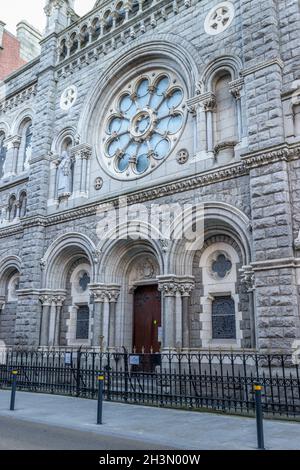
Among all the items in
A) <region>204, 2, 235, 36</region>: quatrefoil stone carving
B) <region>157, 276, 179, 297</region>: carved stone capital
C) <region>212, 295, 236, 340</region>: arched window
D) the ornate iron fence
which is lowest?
the ornate iron fence

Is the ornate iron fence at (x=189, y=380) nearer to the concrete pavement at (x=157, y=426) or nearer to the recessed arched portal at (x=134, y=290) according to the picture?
the concrete pavement at (x=157, y=426)

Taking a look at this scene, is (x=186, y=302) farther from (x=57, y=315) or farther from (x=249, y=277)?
(x=57, y=315)

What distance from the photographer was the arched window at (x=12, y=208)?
2078 centimetres

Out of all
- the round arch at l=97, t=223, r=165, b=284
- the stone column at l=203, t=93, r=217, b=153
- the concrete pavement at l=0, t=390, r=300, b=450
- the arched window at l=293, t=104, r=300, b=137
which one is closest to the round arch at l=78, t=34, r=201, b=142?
the stone column at l=203, t=93, r=217, b=153

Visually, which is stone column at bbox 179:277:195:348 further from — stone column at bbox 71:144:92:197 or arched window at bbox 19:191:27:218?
arched window at bbox 19:191:27:218

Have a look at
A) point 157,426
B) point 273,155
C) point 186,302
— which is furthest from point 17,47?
point 157,426

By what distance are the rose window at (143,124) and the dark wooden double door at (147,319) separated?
14.2 ft

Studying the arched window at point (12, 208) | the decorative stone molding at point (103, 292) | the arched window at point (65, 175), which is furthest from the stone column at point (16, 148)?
the decorative stone molding at point (103, 292)

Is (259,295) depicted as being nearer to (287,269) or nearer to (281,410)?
(287,269)

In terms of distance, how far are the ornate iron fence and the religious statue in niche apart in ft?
23.3

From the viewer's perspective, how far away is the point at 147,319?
15.3 m

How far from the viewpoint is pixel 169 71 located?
53.0 feet

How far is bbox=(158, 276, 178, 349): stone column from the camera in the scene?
12930 millimetres

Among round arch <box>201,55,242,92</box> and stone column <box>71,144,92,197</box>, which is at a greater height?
round arch <box>201,55,242,92</box>
